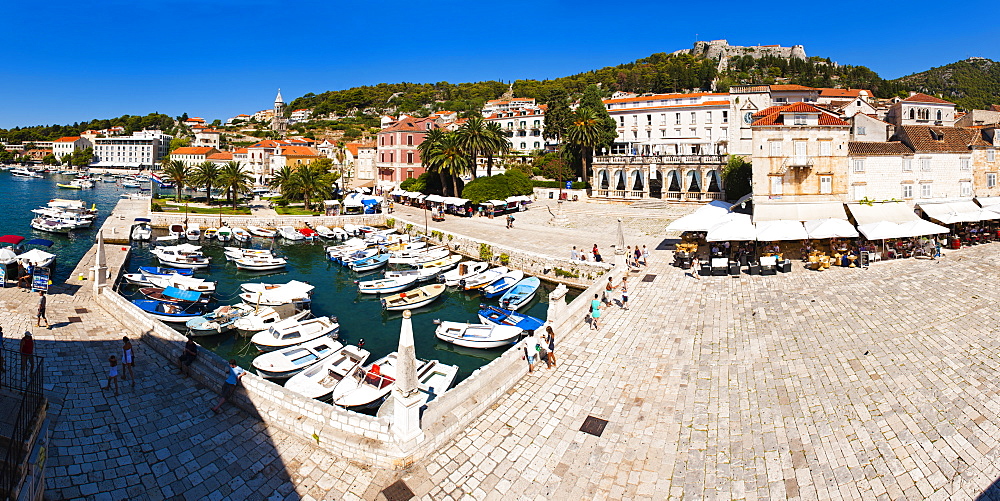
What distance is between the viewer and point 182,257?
118 ft

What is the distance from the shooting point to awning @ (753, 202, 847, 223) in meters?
28.1

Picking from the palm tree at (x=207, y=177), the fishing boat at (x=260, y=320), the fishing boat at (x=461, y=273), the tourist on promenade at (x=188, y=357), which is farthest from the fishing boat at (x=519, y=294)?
the palm tree at (x=207, y=177)

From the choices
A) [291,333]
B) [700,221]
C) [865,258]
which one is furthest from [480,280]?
[865,258]

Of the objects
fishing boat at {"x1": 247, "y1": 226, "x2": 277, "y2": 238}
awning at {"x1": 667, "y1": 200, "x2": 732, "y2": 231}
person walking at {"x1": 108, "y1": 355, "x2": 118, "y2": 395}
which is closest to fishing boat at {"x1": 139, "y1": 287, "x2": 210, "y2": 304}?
person walking at {"x1": 108, "y1": 355, "x2": 118, "y2": 395}

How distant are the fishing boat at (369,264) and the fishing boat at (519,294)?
38.8ft

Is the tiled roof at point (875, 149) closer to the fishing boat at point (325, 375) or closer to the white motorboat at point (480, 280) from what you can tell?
the white motorboat at point (480, 280)

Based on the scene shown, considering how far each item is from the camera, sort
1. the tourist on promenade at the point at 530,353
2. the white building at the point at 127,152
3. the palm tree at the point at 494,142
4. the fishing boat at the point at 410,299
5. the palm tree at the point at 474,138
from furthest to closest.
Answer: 1. the white building at the point at 127,152
2. the palm tree at the point at 494,142
3. the palm tree at the point at 474,138
4. the fishing boat at the point at 410,299
5. the tourist on promenade at the point at 530,353

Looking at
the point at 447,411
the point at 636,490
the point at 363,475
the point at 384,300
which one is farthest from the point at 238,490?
the point at 384,300

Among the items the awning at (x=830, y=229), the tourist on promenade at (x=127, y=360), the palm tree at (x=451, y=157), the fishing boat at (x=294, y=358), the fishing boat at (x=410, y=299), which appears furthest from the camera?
the palm tree at (x=451, y=157)

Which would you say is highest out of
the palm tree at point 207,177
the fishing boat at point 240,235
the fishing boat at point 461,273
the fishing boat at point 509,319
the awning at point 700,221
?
the palm tree at point 207,177

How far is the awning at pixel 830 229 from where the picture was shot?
25234mm

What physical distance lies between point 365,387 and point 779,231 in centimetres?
2036

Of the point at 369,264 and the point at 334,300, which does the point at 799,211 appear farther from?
the point at 369,264

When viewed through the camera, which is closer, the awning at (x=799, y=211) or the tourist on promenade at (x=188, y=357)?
the tourist on promenade at (x=188, y=357)
